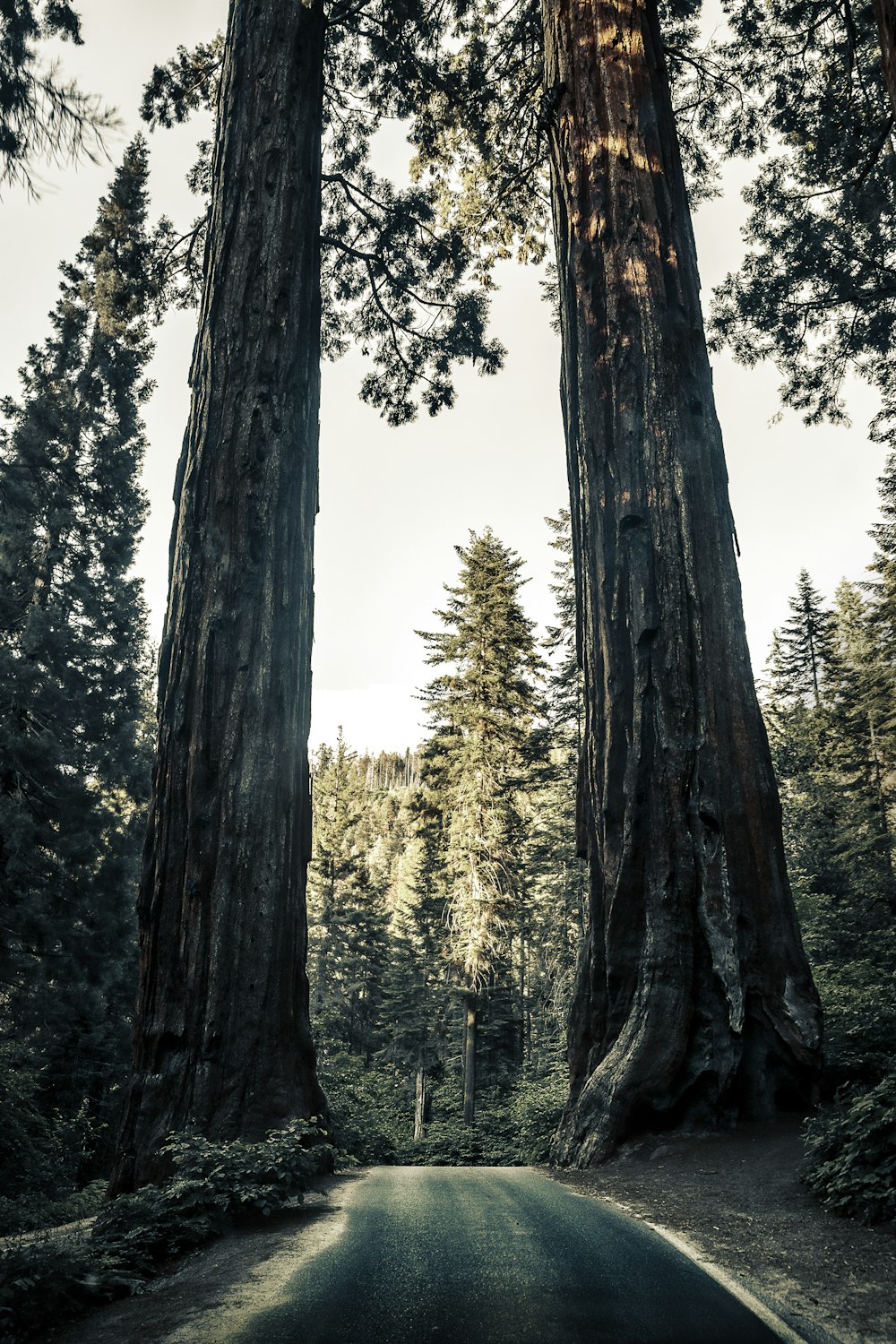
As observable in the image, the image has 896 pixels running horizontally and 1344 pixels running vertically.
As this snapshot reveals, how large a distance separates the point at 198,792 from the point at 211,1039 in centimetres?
149

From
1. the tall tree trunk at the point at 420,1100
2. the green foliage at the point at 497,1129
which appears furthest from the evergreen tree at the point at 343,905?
the green foliage at the point at 497,1129

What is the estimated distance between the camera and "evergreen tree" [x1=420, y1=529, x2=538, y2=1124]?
21141mm

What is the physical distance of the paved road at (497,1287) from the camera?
2172mm

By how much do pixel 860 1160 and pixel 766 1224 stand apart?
20.2 inches

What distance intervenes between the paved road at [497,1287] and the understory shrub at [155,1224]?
1.88 feet

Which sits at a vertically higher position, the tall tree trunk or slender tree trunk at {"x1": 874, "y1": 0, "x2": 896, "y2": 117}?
slender tree trunk at {"x1": 874, "y1": 0, "x2": 896, "y2": 117}

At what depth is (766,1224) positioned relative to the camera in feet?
11.5

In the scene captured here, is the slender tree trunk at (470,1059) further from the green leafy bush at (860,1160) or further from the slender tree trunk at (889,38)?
the slender tree trunk at (889,38)

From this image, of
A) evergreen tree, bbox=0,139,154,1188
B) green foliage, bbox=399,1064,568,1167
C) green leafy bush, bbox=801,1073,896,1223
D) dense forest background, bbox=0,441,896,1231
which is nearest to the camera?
green leafy bush, bbox=801,1073,896,1223

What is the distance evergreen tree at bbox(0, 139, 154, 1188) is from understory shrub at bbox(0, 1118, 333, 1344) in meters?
11.9

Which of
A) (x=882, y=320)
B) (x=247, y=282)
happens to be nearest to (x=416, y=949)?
(x=882, y=320)

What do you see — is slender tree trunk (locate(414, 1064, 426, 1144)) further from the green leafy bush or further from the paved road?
the paved road

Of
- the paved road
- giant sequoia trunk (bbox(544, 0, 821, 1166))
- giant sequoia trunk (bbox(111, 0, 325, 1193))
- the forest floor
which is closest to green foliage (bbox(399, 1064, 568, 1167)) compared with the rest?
giant sequoia trunk (bbox(544, 0, 821, 1166))

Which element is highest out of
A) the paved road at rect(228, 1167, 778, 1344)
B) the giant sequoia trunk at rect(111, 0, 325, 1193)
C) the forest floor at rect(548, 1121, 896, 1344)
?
the giant sequoia trunk at rect(111, 0, 325, 1193)
